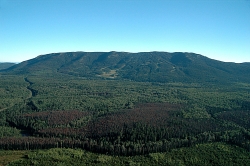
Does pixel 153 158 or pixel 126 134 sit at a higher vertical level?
pixel 126 134

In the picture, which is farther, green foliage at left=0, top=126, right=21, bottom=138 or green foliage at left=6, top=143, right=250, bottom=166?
green foliage at left=0, top=126, right=21, bottom=138

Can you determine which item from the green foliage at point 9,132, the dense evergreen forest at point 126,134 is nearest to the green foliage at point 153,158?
the dense evergreen forest at point 126,134

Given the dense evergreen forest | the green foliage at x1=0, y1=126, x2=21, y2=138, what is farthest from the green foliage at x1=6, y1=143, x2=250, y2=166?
the green foliage at x1=0, y1=126, x2=21, y2=138

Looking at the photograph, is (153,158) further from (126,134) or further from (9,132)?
(9,132)

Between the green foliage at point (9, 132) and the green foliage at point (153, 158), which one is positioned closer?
the green foliage at point (153, 158)

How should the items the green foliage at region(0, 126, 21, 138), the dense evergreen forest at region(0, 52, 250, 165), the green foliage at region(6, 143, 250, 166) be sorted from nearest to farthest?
the green foliage at region(6, 143, 250, 166) → the dense evergreen forest at region(0, 52, 250, 165) → the green foliage at region(0, 126, 21, 138)

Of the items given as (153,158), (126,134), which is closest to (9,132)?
(126,134)

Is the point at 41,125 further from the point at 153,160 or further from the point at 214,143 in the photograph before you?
the point at 214,143

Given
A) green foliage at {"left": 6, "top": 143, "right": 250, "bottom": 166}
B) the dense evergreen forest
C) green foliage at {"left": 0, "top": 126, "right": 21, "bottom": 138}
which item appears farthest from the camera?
green foliage at {"left": 0, "top": 126, "right": 21, "bottom": 138}

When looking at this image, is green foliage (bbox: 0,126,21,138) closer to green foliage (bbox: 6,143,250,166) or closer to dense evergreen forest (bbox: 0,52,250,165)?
dense evergreen forest (bbox: 0,52,250,165)

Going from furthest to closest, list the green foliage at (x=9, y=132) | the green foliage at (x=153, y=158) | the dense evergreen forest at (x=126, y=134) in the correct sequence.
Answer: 1. the green foliage at (x=9, y=132)
2. the dense evergreen forest at (x=126, y=134)
3. the green foliage at (x=153, y=158)

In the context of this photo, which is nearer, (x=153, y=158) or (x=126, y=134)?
(x=153, y=158)

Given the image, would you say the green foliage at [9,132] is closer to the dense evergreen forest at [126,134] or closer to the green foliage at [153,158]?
the dense evergreen forest at [126,134]
